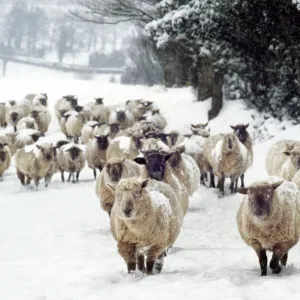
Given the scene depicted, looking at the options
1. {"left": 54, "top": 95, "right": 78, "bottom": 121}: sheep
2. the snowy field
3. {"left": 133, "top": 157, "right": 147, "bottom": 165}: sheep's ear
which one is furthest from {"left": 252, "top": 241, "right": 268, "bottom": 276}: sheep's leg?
{"left": 54, "top": 95, "right": 78, "bottom": 121}: sheep

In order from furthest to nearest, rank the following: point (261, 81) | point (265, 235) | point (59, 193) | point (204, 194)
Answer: point (261, 81), point (59, 193), point (204, 194), point (265, 235)

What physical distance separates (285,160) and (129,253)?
18.7ft

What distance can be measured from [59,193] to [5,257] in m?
6.36

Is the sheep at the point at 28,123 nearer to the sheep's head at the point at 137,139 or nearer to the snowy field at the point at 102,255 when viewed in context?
the snowy field at the point at 102,255

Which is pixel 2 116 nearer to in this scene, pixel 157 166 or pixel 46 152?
pixel 46 152

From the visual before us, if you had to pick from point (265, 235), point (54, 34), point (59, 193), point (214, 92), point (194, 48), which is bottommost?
point (59, 193)

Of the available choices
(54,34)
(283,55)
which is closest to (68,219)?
(283,55)

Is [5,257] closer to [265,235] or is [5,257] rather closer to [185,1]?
[265,235]

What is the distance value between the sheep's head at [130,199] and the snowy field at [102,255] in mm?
722

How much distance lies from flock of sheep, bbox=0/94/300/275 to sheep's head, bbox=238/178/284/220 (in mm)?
10

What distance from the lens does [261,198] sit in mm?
6465

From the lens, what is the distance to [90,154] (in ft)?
55.8

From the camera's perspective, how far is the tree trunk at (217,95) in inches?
865

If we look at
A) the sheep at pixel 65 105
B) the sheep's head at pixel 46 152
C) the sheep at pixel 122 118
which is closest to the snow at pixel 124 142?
the sheep's head at pixel 46 152
